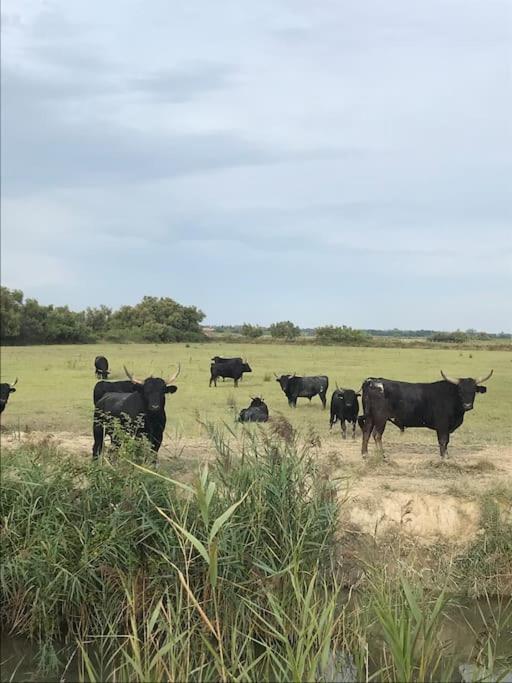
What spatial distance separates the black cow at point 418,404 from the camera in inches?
310

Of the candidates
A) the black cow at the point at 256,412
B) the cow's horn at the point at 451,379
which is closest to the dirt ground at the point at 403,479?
the black cow at the point at 256,412

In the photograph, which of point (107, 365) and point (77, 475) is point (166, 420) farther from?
point (77, 475)

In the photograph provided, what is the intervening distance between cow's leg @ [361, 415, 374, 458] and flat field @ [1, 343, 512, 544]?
10cm

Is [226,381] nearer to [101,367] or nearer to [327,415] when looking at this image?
[327,415]

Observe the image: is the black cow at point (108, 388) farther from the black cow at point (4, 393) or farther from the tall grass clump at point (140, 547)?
the tall grass clump at point (140, 547)

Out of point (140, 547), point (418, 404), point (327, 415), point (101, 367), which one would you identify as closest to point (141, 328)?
point (101, 367)

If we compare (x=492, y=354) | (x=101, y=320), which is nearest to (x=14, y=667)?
(x=101, y=320)

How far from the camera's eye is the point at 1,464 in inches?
193

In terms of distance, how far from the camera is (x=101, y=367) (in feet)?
25.7

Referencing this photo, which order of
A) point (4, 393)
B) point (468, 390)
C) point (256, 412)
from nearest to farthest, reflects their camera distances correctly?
point (4, 393), point (468, 390), point (256, 412)

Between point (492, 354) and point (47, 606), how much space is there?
Answer: 659cm

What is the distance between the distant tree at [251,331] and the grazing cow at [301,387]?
27.4 inches

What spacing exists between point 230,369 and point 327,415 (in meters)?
1.44

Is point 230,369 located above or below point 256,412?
above
